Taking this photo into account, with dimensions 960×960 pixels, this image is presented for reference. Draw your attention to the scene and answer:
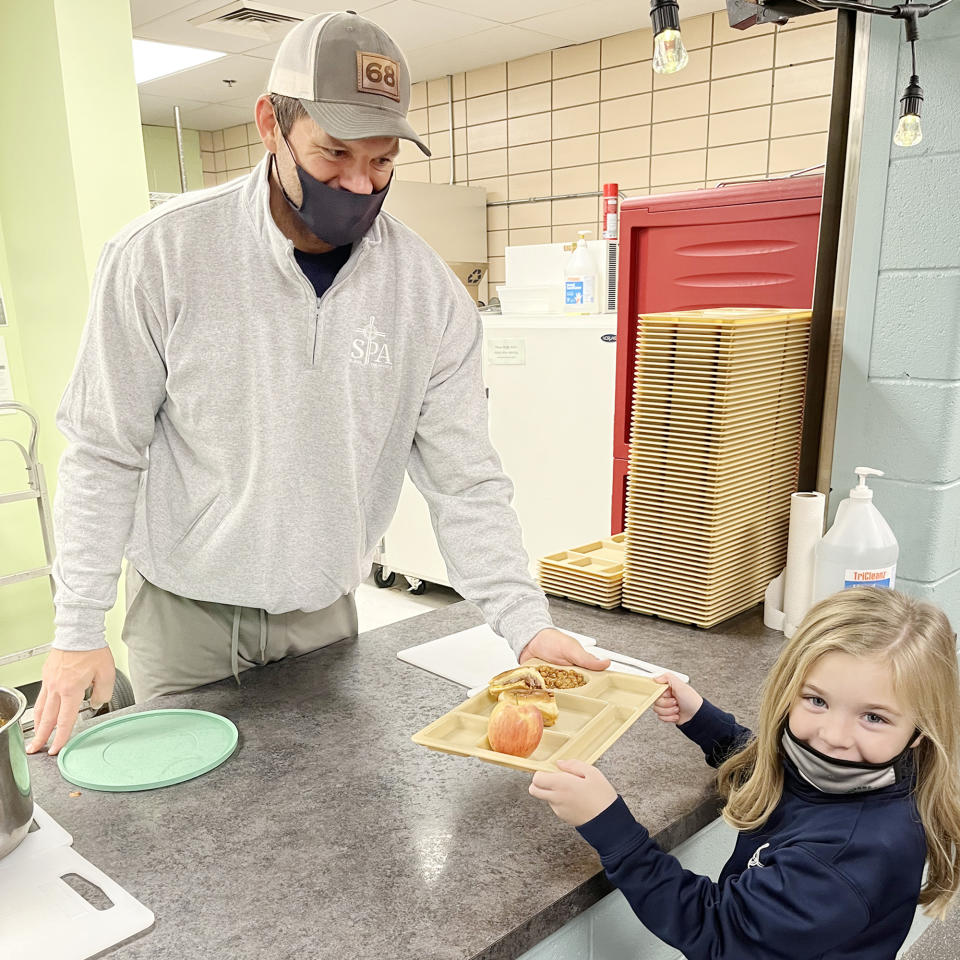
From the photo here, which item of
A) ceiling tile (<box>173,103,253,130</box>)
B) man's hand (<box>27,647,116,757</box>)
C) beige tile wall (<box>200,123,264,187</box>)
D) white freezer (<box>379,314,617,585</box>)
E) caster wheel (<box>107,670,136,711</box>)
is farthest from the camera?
beige tile wall (<box>200,123,264,187</box>)

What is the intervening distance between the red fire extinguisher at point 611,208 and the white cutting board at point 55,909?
2.36m

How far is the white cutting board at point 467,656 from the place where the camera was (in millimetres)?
1295

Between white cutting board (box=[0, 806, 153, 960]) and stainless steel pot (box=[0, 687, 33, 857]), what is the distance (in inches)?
1.2

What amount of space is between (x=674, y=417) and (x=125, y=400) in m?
0.89

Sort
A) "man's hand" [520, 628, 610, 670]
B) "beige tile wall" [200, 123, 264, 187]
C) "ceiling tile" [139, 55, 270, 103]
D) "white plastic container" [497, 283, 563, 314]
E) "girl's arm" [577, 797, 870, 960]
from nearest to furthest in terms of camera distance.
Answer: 1. "girl's arm" [577, 797, 870, 960]
2. "man's hand" [520, 628, 610, 670]
3. "white plastic container" [497, 283, 563, 314]
4. "ceiling tile" [139, 55, 270, 103]
5. "beige tile wall" [200, 123, 264, 187]

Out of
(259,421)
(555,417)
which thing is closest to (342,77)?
(259,421)

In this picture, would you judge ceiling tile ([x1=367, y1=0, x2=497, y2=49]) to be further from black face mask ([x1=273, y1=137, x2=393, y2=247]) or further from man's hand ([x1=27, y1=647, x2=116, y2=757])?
man's hand ([x1=27, y1=647, x2=116, y2=757])

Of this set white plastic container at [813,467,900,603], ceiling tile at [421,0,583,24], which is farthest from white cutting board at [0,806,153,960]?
ceiling tile at [421,0,583,24]

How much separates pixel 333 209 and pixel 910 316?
988mm

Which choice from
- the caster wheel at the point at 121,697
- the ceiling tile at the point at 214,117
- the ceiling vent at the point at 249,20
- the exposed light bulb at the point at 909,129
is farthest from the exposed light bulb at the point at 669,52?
the ceiling tile at the point at 214,117

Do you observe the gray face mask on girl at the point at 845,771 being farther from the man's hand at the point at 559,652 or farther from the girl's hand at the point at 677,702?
the man's hand at the point at 559,652

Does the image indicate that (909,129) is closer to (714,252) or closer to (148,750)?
(714,252)

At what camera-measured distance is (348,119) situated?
108 cm

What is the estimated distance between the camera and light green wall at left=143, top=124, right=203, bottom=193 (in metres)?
6.69
